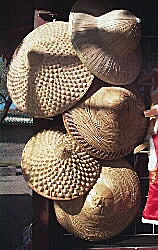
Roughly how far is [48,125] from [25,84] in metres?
0.19

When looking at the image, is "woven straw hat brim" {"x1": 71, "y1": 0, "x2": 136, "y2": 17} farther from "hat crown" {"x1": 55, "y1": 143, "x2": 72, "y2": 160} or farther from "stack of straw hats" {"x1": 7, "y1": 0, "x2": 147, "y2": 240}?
"hat crown" {"x1": 55, "y1": 143, "x2": 72, "y2": 160}

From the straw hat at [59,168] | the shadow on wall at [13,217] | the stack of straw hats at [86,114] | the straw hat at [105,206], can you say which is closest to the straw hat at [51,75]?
the stack of straw hats at [86,114]

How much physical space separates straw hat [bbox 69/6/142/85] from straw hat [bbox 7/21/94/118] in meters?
0.05

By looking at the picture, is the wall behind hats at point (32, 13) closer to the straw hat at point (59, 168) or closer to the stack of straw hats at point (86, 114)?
the stack of straw hats at point (86, 114)

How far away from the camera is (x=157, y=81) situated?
1.84 metres

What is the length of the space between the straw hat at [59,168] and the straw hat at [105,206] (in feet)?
0.15

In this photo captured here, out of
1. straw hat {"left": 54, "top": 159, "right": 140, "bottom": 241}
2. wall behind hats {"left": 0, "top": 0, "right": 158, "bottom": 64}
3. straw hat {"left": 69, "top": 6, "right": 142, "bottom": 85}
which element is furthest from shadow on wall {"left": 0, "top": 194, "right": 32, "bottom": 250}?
straw hat {"left": 69, "top": 6, "right": 142, "bottom": 85}

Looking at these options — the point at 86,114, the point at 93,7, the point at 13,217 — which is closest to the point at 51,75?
the point at 86,114

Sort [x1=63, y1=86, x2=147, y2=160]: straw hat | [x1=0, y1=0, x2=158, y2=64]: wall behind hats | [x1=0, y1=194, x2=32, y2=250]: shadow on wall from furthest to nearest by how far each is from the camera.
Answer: [x1=0, y1=194, x2=32, y2=250]: shadow on wall
[x1=0, y1=0, x2=158, y2=64]: wall behind hats
[x1=63, y1=86, x2=147, y2=160]: straw hat

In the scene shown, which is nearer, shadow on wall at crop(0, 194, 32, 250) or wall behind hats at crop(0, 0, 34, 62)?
wall behind hats at crop(0, 0, 34, 62)

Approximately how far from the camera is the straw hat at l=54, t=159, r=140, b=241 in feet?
5.58

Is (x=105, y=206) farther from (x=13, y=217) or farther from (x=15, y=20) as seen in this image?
(x=13, y=217)

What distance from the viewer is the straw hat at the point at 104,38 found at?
1.69m

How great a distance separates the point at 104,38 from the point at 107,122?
32 cm
